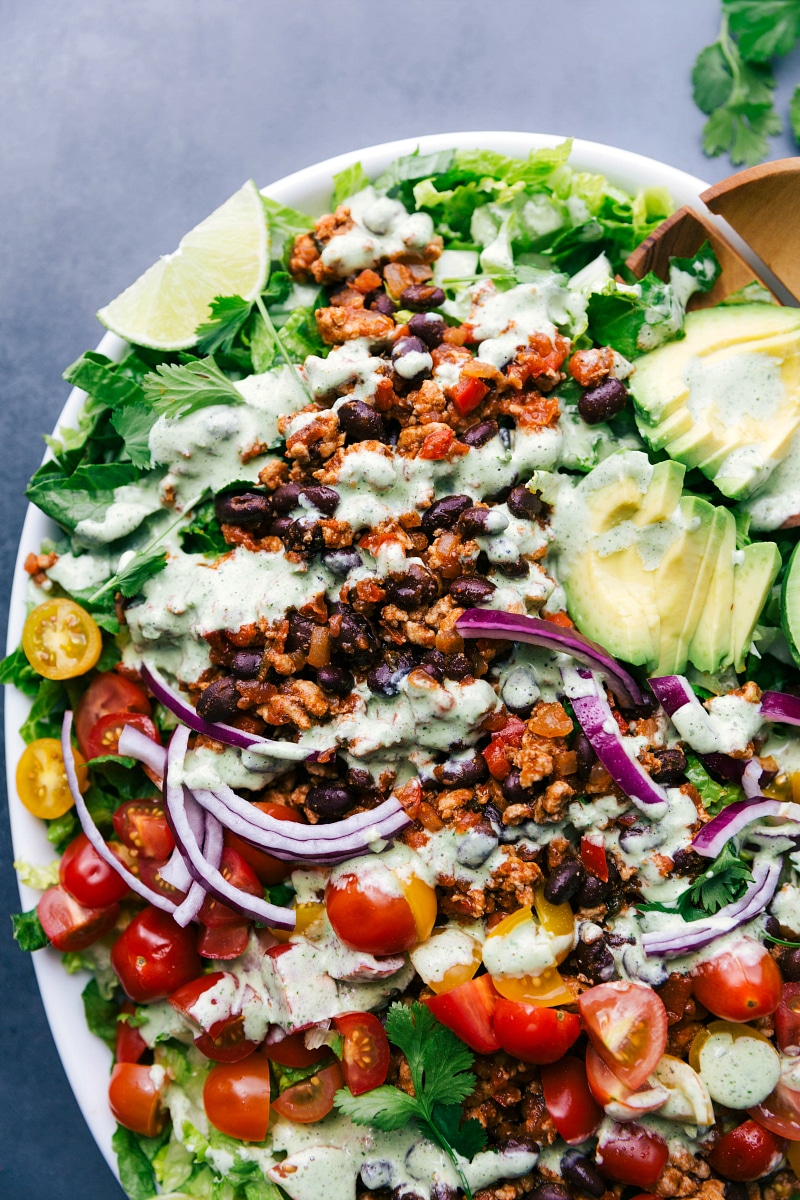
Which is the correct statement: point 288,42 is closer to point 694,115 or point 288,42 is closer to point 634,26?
point 634,26

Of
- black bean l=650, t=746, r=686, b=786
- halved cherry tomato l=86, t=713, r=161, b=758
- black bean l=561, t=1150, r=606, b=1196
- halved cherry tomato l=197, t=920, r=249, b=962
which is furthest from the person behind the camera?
halved cherry tomato l=86, t=713, r=161, b=758

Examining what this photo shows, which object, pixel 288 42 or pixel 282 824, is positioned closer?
pixel 282 824

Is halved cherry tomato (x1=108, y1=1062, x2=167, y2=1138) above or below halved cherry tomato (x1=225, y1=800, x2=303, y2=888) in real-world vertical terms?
below

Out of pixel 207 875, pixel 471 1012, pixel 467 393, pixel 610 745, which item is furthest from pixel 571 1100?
pixel 467 393

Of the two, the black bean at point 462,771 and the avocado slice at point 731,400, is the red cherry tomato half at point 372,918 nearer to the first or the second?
the black bean at point 462,771

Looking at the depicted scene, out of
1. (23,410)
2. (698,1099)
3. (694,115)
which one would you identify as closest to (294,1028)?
(698,1099)

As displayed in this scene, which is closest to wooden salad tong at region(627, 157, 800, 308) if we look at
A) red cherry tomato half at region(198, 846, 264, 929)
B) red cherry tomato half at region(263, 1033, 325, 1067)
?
red cherry tomato half at region(198, 846, 264, 929)

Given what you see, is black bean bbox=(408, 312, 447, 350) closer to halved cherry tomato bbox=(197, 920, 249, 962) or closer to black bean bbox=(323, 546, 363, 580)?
black bean bbox=(323, 546, 363, 580)
